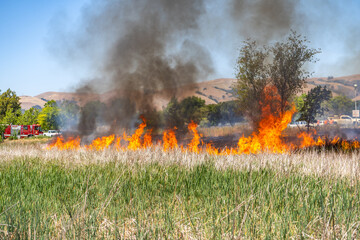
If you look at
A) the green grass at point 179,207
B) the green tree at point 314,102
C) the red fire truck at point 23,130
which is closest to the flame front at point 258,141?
the green tree at point 314,102

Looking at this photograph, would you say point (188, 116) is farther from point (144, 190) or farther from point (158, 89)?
point (144, 190)

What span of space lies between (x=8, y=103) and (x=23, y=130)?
15.2 ft

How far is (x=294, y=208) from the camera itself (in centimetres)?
406

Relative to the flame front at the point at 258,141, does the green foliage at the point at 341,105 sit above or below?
above

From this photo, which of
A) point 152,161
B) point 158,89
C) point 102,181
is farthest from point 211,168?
point 158,89

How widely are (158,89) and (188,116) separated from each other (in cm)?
910

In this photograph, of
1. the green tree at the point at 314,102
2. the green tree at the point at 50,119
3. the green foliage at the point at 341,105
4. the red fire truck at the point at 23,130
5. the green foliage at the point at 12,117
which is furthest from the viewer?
the green foliage at the point at 341,105

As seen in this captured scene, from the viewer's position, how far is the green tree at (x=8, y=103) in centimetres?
4103

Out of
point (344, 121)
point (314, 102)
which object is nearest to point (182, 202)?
point (314, 102)

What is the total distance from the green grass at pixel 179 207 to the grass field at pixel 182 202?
0.05ft

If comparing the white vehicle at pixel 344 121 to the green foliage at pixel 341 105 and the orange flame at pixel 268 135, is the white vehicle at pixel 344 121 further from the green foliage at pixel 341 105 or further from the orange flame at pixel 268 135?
the orange flame at pixel 268 135

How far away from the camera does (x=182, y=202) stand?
170 inches

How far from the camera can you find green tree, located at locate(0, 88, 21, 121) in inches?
1615

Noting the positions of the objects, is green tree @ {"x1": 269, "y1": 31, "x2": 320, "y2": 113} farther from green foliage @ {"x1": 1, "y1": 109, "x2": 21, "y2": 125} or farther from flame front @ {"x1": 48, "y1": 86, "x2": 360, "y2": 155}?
green foliage @ {"x1": 1, "y1": 109, "x2": 21, "y2": 125}
